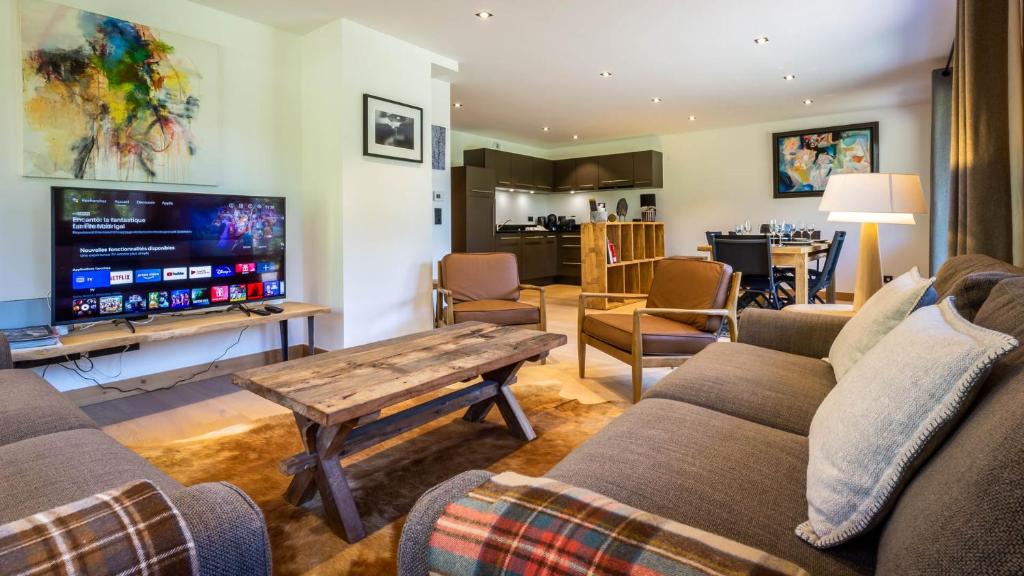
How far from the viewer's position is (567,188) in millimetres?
9125

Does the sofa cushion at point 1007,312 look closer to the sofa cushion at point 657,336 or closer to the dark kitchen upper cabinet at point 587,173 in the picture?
the sofa cushion at point 657,336

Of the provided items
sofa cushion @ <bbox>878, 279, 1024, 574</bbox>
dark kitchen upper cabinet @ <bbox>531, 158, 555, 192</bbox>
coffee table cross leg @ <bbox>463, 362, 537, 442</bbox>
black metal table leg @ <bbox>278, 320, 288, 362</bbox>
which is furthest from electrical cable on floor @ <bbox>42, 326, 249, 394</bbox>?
dark kitchen upper cabinet @ <bbox>531, 158, 555, 192</bbox>

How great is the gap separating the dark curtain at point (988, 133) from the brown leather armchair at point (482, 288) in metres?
2.42

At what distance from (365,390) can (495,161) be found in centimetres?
639

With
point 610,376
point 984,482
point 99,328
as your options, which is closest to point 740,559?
point 984,482

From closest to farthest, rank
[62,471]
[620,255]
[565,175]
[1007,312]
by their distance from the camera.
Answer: [1007,312]
[62,471]
[620,255]
[565,175]

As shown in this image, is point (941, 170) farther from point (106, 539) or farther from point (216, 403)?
point (106, 539)

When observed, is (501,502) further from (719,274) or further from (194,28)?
(194,28)

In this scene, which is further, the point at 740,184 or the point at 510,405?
the point at 740,184

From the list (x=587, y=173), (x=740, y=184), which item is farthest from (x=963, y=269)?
(x=587, y=173)

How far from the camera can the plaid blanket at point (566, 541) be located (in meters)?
0.62

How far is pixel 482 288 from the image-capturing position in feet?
14.3

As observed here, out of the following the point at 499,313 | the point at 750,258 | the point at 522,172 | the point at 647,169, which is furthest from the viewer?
the point at 522,172

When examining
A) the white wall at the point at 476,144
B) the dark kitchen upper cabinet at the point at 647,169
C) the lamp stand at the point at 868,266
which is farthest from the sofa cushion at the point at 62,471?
the dark kitchen upper cabinet at the point at 647,169
